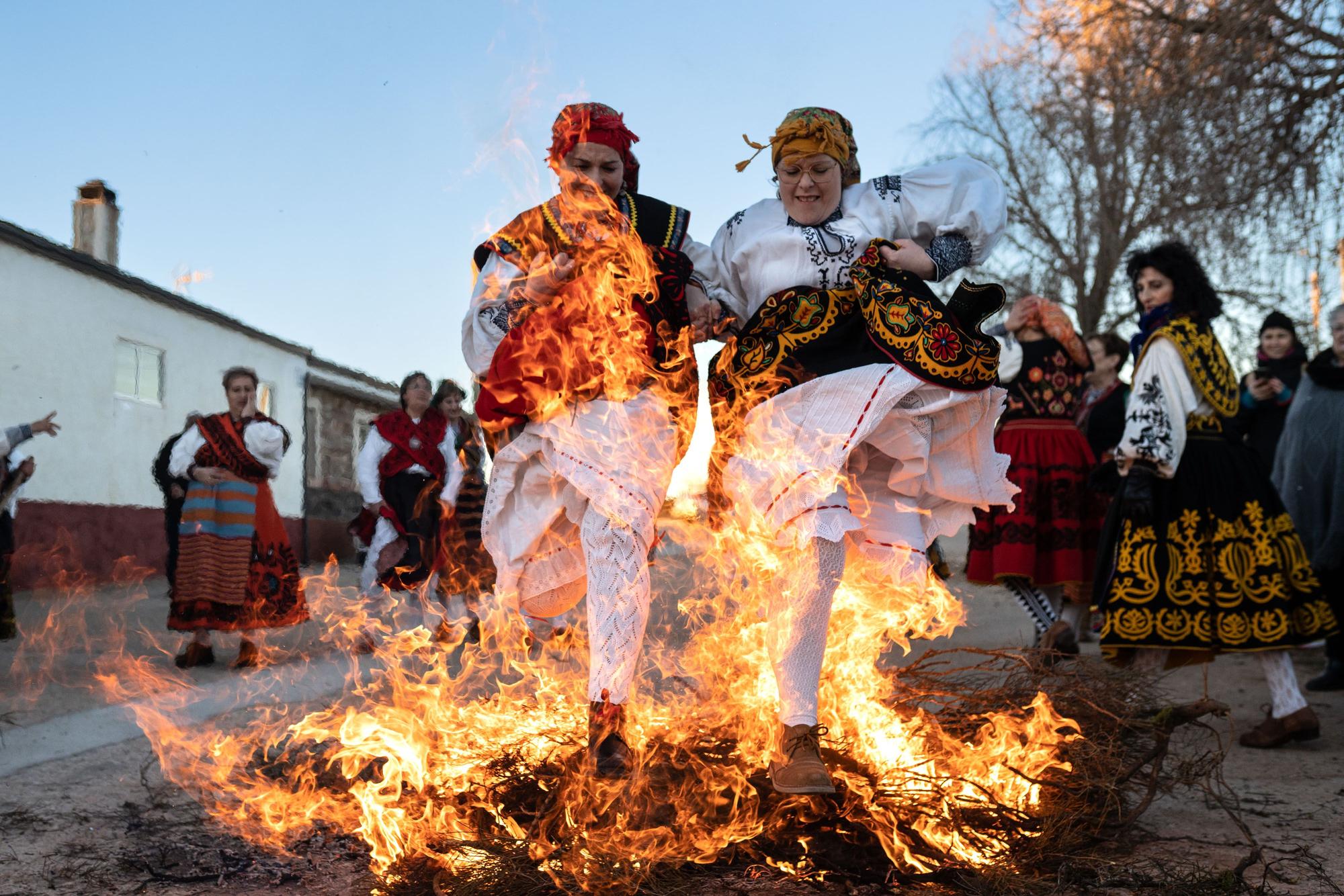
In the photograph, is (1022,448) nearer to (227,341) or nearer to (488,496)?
(488,496)

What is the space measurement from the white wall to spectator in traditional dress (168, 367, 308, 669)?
24.2ft

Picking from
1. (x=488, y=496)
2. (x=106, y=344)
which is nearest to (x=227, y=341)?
(x=106, y=344)

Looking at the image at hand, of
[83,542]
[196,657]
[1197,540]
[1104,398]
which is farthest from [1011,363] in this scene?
[83,542]

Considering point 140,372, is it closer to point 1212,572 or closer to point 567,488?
point 567,488

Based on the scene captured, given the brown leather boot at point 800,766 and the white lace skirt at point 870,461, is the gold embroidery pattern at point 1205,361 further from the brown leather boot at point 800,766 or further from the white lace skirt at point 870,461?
Answer: the brown leather boot at point 800,766

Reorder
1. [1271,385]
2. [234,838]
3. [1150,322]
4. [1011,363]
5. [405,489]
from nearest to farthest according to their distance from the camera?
[234,838]
[1150,322]
[1011,363]
[1271,385]
[405,489]

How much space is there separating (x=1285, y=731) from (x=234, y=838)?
3.86 metres

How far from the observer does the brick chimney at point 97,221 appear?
696 inches

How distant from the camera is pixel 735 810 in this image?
2766mm

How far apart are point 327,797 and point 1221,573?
361 centimetres

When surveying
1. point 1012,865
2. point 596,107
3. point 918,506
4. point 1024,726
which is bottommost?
point 1012,865

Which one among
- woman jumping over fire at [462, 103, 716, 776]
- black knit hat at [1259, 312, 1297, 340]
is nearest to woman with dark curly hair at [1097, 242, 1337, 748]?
woman jumping over fire at [462, 103, 716, 776]

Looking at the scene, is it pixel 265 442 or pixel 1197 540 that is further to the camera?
pixel 265 442

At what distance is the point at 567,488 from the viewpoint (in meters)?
3.42
